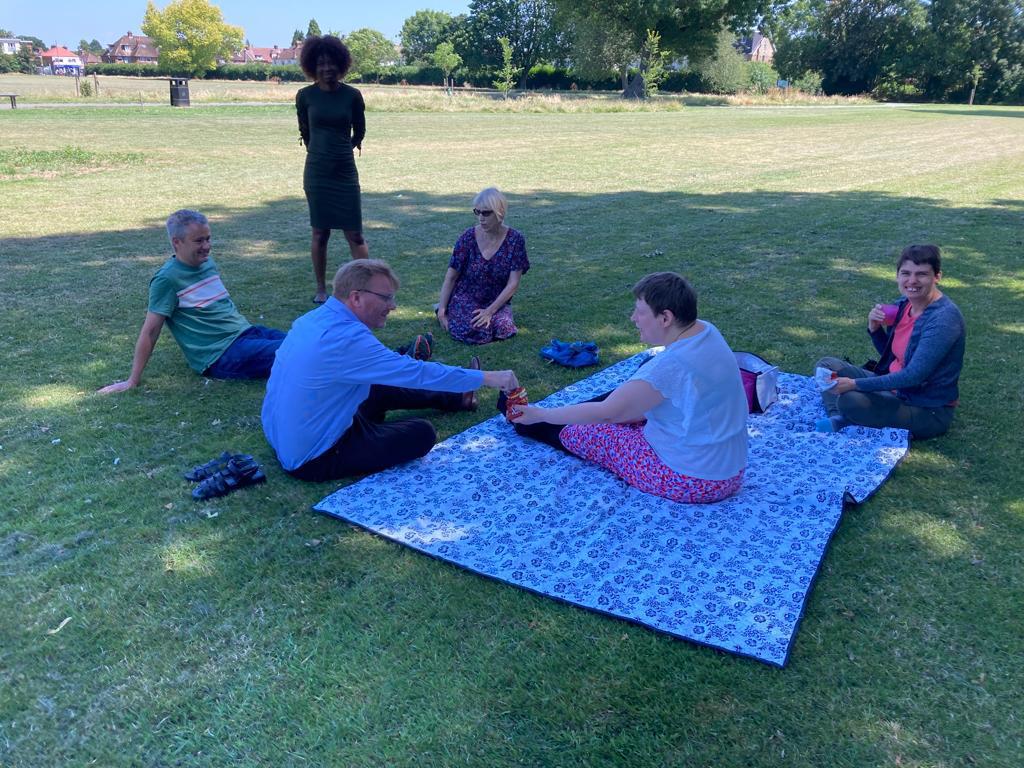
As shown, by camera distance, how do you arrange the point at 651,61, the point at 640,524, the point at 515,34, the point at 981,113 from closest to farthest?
the point at 640,524, the point at 981,113, the point at 651,61, the point at 515,34

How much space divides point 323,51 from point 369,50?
255 feet

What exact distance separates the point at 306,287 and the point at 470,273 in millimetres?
2176

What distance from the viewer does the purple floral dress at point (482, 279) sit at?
635 cm

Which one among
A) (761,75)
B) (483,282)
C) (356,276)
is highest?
(761,75)

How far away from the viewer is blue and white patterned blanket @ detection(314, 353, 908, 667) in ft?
10.5

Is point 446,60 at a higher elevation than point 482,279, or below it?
higher

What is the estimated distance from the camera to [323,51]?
661cm

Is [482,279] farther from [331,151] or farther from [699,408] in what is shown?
[699,408]

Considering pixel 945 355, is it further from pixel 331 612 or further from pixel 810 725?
pixel 331 612

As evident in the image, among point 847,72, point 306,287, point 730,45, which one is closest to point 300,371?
point 306,287

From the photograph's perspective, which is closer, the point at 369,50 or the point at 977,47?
the point at 977,47

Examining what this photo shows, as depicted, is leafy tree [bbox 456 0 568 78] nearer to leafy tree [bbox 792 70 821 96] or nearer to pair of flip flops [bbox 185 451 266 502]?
leafy tree [bbox 792 70 821 96]

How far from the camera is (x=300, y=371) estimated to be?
12.7ft

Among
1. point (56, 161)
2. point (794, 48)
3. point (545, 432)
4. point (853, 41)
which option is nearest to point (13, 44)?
point (794, 48)
